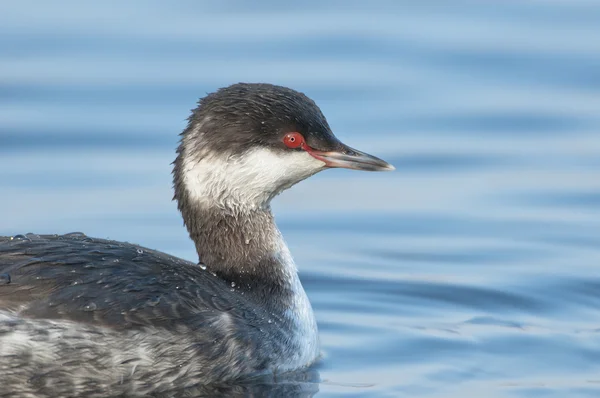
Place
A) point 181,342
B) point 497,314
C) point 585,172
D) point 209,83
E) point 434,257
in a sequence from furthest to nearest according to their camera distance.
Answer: point 209,83, point 585,172, point 434,257, point 497,314, point 181,342

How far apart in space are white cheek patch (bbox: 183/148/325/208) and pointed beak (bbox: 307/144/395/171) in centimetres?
8

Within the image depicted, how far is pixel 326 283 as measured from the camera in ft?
37.4

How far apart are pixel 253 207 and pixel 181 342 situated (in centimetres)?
129

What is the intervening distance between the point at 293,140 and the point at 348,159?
45cm

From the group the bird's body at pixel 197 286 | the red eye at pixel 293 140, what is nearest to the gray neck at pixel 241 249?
the bird's body at pixel 197 286

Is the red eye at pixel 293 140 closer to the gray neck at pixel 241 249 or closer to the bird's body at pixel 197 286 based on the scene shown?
the bird's body at pixel 197 286

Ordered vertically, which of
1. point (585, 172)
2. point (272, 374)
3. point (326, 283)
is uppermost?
point (585, 172)

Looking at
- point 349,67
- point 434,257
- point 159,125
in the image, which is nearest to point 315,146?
point 434,257

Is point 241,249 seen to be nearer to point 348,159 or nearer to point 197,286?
point 197,286

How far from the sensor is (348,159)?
394 inches

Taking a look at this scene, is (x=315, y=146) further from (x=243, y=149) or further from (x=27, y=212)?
(x=27, y=212)

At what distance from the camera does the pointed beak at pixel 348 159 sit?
991cm

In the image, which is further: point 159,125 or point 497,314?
point 159,125

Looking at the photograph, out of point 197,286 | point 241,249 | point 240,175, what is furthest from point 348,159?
point 197,286
